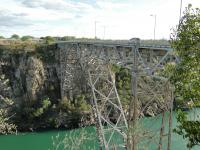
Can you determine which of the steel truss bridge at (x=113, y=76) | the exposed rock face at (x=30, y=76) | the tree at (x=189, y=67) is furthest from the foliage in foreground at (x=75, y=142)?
the exposed rock face at (x=30, y=76)

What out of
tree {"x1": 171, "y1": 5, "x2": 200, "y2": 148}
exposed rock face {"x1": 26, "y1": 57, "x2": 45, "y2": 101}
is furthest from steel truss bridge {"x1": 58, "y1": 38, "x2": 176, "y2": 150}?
tree {"x1": 171, "y1": 5, "x2": 200, "y2": 148}

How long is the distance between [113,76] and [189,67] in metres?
25.5

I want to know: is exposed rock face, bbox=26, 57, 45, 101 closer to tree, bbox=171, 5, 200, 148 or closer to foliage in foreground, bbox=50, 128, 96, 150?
foliage in foreground, bbox=50, 128, 96, 150

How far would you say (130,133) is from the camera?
1302 centimetres

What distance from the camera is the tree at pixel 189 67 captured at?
20.7 feet

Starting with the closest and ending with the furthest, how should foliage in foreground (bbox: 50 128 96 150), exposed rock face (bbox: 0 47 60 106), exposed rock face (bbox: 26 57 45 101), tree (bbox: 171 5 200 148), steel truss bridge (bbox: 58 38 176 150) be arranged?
tree (bbox: 171 5 200 148), foliage in foreground (bbox: 50 128 96 150), steel truss bridge (bbox: 58 38 176 150), exposed rock face (bbox: 26 57 45 101), exposed rock face (bbox: 0 47 60 106)

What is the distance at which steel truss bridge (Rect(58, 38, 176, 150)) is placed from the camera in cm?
1748

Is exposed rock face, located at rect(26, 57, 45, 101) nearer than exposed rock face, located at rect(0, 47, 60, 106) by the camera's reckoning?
Yes

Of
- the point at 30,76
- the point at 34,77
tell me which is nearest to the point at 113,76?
the point at 34,77

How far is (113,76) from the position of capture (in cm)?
3194

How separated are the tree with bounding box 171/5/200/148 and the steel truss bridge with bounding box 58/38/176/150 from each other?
3.27 metres

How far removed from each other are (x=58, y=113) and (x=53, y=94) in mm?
3670

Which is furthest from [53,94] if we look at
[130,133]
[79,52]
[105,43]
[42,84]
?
[130,133]

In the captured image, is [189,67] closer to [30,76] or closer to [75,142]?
[75,142]
